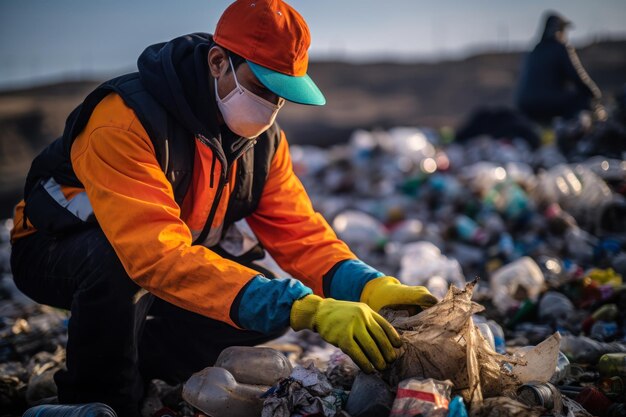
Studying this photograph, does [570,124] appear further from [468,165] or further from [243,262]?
[243,262]

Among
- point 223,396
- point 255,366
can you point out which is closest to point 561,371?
point 255,366

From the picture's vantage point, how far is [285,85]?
2.33 m

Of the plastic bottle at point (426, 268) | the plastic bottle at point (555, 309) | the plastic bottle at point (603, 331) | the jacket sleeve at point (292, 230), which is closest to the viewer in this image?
the jacket sleeve at point (292, 230)

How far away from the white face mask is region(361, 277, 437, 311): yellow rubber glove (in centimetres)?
73

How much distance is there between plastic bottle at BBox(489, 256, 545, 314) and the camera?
3.90 m

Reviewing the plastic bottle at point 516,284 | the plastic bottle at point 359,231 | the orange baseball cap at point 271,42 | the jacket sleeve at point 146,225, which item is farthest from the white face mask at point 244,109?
the plastic bottle at point 359,231

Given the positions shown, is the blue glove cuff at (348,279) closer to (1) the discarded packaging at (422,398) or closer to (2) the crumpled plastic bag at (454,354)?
(2) the crumpled plastic bag at (454,354)

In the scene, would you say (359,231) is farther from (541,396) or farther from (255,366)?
(541,396)

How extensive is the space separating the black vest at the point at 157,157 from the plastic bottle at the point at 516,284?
72.8 inches

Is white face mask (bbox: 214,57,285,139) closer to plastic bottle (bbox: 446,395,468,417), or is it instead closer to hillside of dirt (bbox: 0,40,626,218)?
plastic bottle (bbox: 446,395,468,417)

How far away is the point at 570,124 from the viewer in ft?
24.2

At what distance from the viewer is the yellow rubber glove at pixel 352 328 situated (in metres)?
2.00

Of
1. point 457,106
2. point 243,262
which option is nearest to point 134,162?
point 243,262

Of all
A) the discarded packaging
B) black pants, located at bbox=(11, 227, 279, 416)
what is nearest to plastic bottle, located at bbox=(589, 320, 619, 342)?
the discarded packaging
